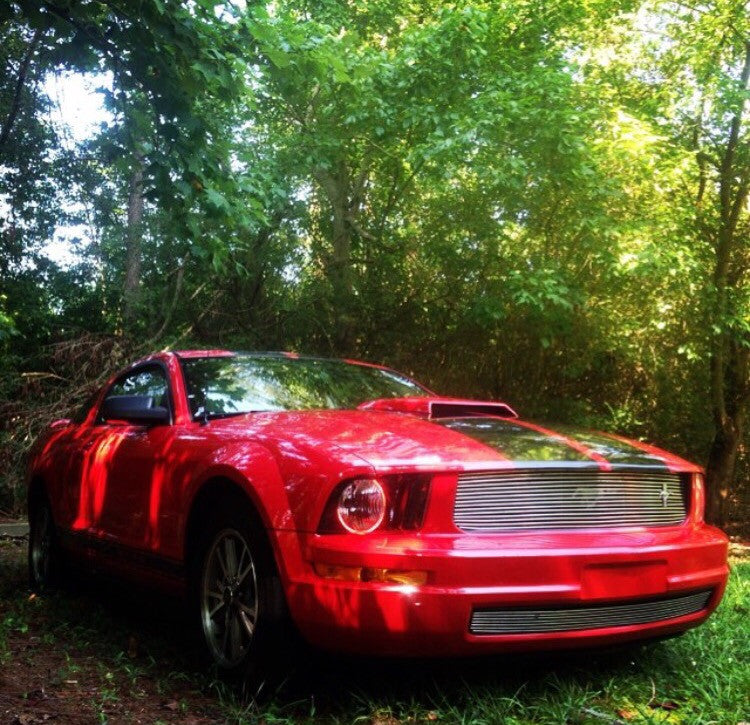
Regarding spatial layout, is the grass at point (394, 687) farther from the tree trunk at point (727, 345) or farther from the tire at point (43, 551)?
the tree trunk at point (727, 345)

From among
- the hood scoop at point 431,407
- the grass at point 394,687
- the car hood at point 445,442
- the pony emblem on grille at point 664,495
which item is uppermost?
the hood scoop at point 431,407

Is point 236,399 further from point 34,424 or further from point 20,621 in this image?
point 34,424

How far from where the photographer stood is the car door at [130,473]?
4223mm

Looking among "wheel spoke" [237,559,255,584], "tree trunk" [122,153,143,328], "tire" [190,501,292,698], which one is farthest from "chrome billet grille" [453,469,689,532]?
"tree trunk" [122,153,143,328]

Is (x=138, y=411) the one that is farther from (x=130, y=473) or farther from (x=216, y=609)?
(x=216, y=609)

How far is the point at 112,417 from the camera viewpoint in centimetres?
443

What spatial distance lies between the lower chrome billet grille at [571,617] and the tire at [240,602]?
0.74 metres

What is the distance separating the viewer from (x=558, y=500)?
3250mm

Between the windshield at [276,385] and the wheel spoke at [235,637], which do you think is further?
the windshield at [276,385]

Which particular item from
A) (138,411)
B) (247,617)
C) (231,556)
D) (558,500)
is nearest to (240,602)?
(247,617)

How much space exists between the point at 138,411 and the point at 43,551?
6.80ft

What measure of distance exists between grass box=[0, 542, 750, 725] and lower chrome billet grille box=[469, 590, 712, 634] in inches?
8.0

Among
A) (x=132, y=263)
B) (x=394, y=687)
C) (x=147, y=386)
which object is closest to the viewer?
(x=394, y=687)

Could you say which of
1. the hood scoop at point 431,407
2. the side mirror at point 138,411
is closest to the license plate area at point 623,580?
the hood scoop at point 431,407
